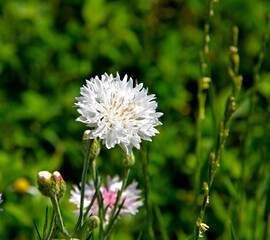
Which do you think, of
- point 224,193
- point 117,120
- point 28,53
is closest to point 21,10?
point 28,53

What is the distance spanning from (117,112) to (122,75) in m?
1.07

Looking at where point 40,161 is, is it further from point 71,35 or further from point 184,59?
point 184,59

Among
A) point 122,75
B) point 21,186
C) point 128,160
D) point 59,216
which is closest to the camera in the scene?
point 59,216

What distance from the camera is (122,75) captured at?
169 cm

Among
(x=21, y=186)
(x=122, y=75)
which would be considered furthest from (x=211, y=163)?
(x=122, y=75)

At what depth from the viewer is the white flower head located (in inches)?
23.3

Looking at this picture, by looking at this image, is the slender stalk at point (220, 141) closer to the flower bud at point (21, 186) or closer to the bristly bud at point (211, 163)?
the bristly bud at point (211, 163)

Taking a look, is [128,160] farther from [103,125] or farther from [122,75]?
[122,75]

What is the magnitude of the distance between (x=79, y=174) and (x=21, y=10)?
701 mm

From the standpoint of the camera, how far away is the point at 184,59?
181 cm

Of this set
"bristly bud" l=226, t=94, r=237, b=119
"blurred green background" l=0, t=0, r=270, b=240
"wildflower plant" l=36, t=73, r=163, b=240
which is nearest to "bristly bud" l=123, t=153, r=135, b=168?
"wildflower plant" l=36, t=73, r=163, b=240

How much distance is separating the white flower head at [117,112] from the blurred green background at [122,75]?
687 mm

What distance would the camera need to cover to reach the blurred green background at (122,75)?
4.62ft

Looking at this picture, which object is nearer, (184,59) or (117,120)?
(117,120)
